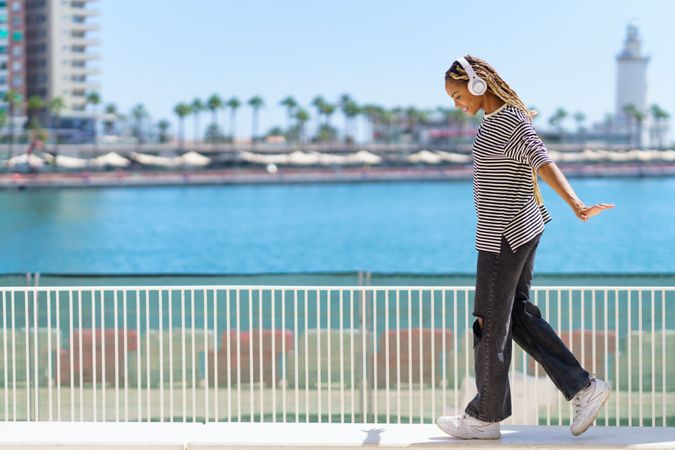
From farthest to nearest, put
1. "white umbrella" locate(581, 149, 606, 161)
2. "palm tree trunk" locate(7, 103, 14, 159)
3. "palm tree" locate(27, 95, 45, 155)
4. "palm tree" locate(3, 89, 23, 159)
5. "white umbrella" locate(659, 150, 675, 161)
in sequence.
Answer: "white umbrella" locate(659, 150, 675, 161)
"white umbrella" locate(581, 149, 606, 161)
"palm tree" locate(27, 95, 45, 155)
"palm tree" locate(3, 89, 23, 159)
"palm tree trunk" locate(7, 103, 14, 159)

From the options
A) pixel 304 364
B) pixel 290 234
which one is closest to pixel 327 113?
pixel 290 234

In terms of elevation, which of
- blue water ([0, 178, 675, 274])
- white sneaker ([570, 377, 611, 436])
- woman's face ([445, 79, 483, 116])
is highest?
woman's face ([445, 79, 483, 116])

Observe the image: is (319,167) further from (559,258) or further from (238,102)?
(559,258)

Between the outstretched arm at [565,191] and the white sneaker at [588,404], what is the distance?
2.67 ft

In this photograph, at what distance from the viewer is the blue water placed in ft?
164

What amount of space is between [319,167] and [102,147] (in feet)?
89.8

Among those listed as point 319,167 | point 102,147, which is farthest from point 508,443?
point 102,147

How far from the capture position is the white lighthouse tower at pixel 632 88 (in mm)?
173125

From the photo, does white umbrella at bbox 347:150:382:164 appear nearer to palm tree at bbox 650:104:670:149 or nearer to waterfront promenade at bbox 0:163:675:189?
waterfront promenade at bbox 0:163:675:189

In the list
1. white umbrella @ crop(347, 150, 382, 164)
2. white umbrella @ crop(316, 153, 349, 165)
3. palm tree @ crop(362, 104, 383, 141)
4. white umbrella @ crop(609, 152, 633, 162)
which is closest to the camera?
white umbrella @ crop(347, 150, 382, 164)

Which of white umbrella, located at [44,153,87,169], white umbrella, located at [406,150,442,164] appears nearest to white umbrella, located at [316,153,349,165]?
white umbrella, located at [406,150,442,164]

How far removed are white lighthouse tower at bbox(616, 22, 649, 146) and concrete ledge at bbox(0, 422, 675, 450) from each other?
172m

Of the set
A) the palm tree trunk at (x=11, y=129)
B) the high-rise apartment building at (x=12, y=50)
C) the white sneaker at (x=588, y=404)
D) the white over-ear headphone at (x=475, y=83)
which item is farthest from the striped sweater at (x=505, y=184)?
the high-rise apartment building at (x=12, y=50)

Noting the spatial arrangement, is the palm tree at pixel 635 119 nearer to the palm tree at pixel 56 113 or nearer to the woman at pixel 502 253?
the palm tree at pixel 56 113
